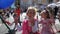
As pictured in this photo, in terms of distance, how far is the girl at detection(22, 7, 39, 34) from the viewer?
480 centimetres

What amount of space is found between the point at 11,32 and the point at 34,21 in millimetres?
3473

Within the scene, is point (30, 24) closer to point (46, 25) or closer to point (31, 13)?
point (31, 13)

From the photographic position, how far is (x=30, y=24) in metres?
4.82

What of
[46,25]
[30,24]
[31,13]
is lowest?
[46,25]

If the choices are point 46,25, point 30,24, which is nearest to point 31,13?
point 30,24

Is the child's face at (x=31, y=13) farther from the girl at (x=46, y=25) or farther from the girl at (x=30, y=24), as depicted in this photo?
the girl at (x=46, y=25)

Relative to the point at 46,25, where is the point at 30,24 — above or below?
above

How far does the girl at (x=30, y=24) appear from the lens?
4.80 meters

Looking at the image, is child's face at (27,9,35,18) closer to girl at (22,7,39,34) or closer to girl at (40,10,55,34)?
girl at (22,7,39,34)

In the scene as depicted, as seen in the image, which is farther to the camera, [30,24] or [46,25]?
[46,25]

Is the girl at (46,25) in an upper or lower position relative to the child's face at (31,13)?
lower

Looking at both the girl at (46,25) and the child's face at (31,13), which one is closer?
the child's face at (31,13)

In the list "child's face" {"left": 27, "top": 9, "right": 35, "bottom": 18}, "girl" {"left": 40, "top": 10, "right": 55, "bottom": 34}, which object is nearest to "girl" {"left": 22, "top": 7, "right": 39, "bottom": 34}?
"child's face" {"left": 27, "top": 9, "right": 35, "bottom": 18}

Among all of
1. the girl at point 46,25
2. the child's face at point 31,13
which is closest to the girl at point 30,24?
the child's face at point 31,13
